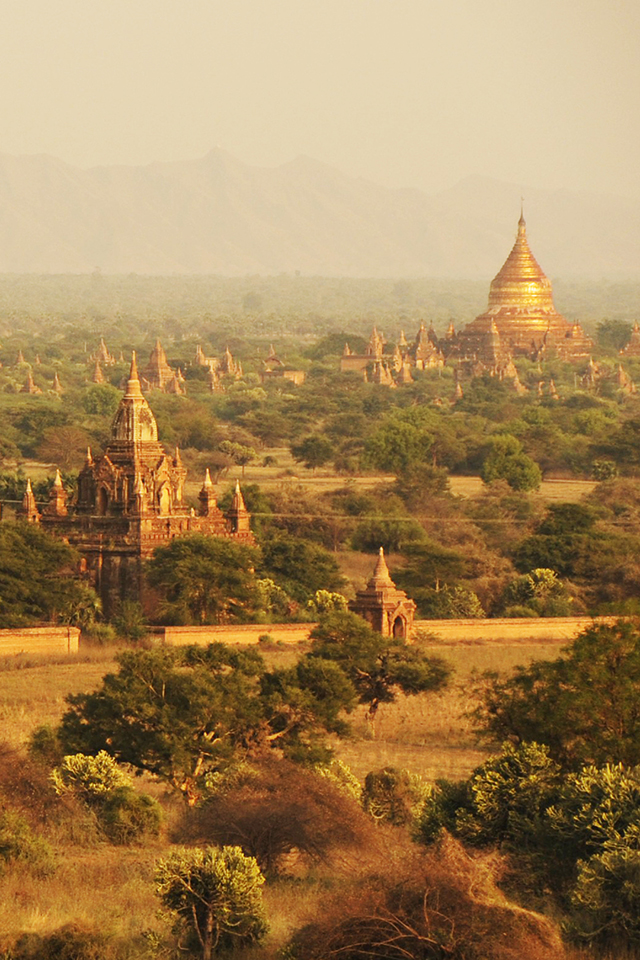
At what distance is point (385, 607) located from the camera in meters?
39.8

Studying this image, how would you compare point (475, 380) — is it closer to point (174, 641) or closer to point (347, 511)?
point (347, 511)

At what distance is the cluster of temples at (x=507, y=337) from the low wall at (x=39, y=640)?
312 feet

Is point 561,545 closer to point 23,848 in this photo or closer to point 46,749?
point 46,749

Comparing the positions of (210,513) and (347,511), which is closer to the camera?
(210,513)

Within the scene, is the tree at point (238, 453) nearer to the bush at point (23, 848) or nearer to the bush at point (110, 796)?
the bush at point (110, 796)

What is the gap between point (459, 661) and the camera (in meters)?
38.8

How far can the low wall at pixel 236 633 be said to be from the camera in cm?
3878

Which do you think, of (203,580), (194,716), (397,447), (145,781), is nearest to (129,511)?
(203,580)

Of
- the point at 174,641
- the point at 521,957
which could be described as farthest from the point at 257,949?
the point at 174,641

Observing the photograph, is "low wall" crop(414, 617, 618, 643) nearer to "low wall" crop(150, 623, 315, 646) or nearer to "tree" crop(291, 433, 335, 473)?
"low wall" crop(150, 623, 315, 646)

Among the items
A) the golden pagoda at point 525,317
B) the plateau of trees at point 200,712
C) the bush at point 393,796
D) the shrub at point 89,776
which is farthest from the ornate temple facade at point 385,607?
the golden pagoda at point 525,317

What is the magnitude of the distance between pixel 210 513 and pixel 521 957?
2739cm

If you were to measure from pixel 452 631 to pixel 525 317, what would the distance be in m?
99.8

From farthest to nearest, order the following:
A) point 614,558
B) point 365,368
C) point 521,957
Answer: point 365,368 → point 614,558 → point 521,957
